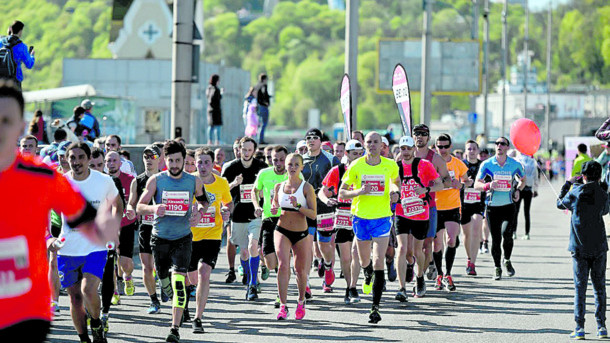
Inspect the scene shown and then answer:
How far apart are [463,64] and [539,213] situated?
13475 millimetres

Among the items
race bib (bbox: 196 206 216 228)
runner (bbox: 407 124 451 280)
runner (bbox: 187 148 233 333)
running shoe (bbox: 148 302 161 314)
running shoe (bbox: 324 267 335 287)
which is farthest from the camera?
running shoe (bbox: 324 267 335 287)

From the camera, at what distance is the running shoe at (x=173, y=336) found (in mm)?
9719

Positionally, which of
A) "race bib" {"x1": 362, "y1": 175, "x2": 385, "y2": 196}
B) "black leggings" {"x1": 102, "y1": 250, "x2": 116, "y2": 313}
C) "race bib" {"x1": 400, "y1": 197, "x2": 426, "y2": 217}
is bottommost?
"black leggings" {"x1": 102, "y1": 250, "x2": 116, "y2": 313}

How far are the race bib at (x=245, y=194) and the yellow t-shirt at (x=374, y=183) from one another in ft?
6.86

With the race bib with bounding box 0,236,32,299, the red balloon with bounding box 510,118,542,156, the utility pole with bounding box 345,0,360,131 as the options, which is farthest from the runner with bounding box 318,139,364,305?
the utility pole with bounding box 345,0,360,131

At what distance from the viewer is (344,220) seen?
13.2 m

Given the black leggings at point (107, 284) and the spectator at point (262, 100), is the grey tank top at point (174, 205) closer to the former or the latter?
the black leggings at point (107, 284)

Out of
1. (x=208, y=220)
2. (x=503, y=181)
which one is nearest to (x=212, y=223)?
(x=208, y=220)

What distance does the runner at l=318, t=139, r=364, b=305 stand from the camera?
1251 cm

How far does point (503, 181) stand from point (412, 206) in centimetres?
255

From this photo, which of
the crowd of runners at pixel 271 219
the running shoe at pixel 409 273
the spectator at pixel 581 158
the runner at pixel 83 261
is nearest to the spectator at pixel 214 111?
the spectator at pixel 581 158

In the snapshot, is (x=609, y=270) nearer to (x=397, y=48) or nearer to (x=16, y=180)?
(x=16, y=180)

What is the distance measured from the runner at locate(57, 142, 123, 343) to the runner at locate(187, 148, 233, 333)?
1705 millimetres

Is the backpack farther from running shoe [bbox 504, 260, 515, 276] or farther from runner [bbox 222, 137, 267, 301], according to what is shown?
running shoe [bbox 504, 260, 515, 276]
